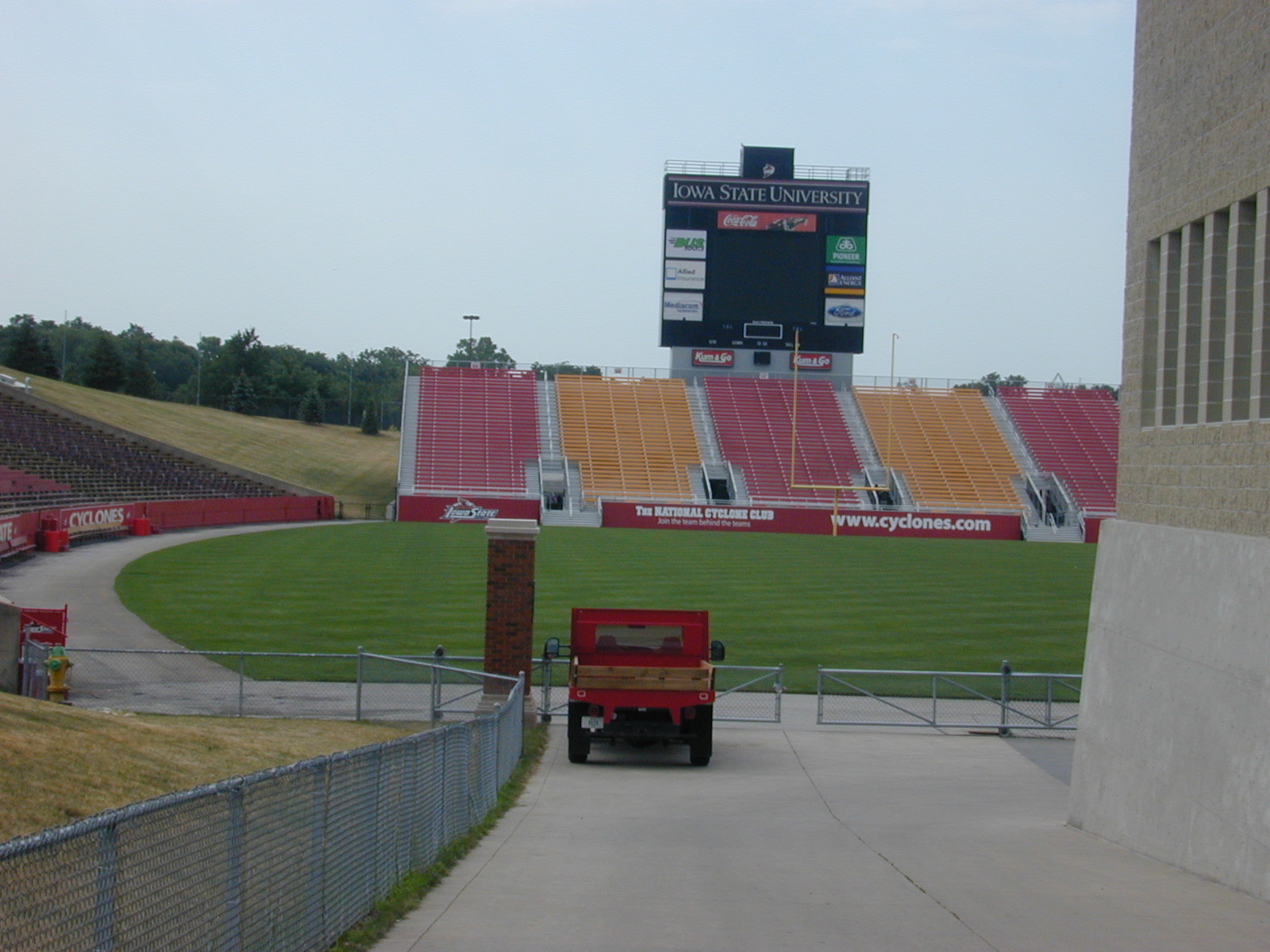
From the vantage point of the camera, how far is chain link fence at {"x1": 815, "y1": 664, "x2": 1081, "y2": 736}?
792 inches

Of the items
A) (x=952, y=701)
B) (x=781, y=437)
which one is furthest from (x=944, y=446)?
(x=952, y=701)

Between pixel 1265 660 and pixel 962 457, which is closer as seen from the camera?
pixel 1265 660

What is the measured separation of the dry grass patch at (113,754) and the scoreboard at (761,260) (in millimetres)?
48824

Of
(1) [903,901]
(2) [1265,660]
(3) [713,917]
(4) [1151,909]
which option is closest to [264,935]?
(3) [713,917]

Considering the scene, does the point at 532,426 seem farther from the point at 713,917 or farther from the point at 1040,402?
Answer: the point at 713,917

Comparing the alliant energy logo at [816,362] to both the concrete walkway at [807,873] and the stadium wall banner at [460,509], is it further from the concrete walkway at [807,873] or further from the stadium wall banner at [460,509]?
the concrete walkway at [807,873]

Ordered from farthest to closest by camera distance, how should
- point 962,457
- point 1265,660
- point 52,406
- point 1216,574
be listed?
point 962,457 → point 52,406 → point 1216,574 → point 1265,660

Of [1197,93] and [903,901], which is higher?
[1197,93]

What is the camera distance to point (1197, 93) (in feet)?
39.9

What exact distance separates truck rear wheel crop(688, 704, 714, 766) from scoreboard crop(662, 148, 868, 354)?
160 feet

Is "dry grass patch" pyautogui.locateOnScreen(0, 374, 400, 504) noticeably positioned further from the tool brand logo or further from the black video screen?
the black video screen

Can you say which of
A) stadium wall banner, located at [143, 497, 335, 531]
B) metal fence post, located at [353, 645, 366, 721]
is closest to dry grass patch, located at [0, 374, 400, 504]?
stadium wall banner, located at [143, 497, 335, 531]

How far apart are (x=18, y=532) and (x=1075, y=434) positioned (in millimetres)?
57962

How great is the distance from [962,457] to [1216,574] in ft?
210
